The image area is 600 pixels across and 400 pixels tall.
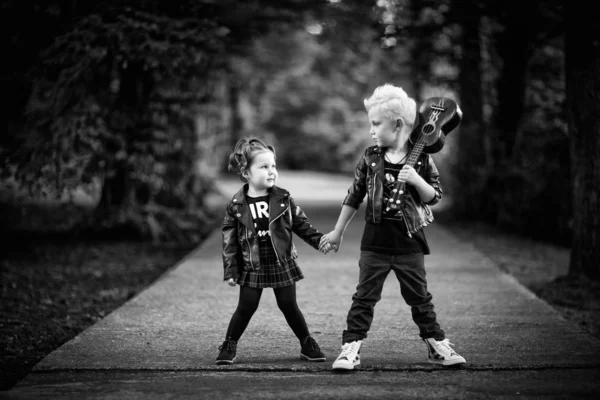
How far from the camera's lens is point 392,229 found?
4629mm

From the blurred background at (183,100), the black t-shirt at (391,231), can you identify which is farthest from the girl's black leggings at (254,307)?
the blurred background at (183,100)

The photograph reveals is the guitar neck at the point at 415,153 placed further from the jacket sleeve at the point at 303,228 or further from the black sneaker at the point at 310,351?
the black sneaker at the point at 310,351

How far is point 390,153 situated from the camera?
4.71 meters

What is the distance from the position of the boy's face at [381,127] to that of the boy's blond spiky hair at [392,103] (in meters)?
0.03

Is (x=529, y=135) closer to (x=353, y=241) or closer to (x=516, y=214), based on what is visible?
(x=516, y=214)

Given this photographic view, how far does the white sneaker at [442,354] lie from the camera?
15.1ft

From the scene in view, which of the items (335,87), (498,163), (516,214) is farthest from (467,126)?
(335,87)

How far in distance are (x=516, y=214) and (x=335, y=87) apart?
33754mm

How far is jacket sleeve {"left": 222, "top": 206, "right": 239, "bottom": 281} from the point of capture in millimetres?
4672

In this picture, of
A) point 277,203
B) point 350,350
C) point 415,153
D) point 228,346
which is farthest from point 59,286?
point 415,153

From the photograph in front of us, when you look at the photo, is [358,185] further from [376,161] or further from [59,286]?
[59,286]

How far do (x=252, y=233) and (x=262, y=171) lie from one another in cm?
39

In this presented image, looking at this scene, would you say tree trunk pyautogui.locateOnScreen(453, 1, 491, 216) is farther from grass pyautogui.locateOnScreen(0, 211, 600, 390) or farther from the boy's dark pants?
the boy's dark pants

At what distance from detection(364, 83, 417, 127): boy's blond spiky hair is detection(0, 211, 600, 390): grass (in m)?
2.72
